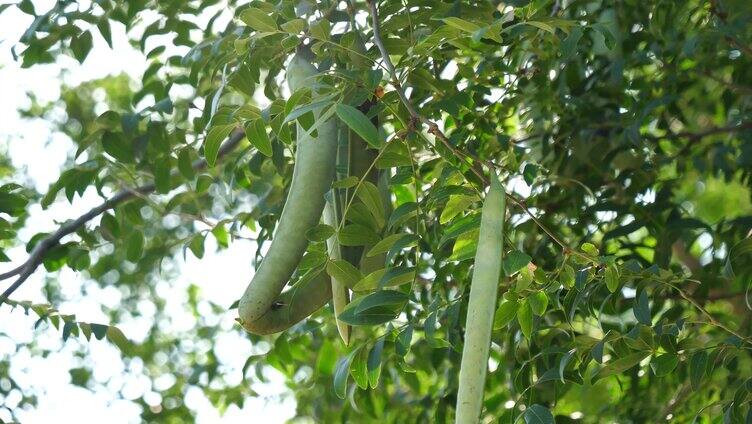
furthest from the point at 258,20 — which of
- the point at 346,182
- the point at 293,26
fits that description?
the point at 346,182

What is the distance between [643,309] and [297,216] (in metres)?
0.54

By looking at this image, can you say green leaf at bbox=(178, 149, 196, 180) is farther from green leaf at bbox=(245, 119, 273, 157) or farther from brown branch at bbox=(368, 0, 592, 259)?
brown branch at bbox=(368, 0, 592, 259)

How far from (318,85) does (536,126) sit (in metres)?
1.15

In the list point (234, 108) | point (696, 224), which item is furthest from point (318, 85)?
point (696, 224)

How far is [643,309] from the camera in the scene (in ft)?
5.15

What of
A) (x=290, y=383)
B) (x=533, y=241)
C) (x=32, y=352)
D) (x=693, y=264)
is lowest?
(x=32, y=352)

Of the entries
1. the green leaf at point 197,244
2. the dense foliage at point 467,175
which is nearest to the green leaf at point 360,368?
the dense foliage at point 467,175

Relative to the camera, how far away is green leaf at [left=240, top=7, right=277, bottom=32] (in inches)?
57.8

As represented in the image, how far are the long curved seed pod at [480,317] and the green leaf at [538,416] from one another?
1.05 ft

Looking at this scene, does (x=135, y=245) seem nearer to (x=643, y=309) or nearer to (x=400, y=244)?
(x=400, y=244)

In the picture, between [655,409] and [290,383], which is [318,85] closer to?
[655,409]

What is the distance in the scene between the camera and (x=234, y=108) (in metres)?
1.63

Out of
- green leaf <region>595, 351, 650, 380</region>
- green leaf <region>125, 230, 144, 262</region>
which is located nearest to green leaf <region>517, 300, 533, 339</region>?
green leaf <region>595, 351, 650, 380</region>

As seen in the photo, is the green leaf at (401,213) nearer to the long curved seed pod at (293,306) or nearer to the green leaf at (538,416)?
the long curved seed pod at (293,306)
